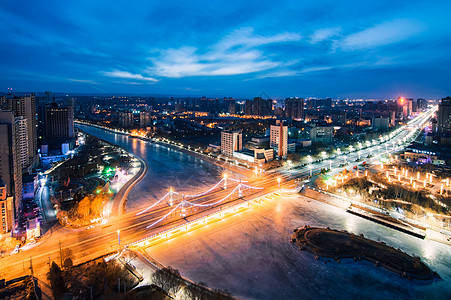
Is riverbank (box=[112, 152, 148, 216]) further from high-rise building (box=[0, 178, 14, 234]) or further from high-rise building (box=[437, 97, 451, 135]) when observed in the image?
high-rise building (box=[437, 97, 451, 135])

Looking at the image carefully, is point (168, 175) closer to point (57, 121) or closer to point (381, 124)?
point (57, 121)

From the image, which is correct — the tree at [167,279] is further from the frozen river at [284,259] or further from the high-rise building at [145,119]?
the high-rise building at [145,119]

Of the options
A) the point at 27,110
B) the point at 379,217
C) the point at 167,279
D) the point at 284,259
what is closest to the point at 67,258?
the point at 167,279

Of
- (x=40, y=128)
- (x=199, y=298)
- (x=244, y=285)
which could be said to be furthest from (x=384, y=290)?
(x=40, y=128)

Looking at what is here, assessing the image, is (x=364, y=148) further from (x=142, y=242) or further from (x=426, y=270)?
(x=142, y=242)

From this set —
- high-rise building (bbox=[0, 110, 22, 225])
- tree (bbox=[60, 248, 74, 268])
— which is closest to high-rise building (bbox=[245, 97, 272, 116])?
high-rise building (bbox=[0, 110, 22, 225])

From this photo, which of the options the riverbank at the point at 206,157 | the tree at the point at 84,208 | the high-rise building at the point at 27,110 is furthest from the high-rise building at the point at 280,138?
the high-rise building at the point at 27,110
